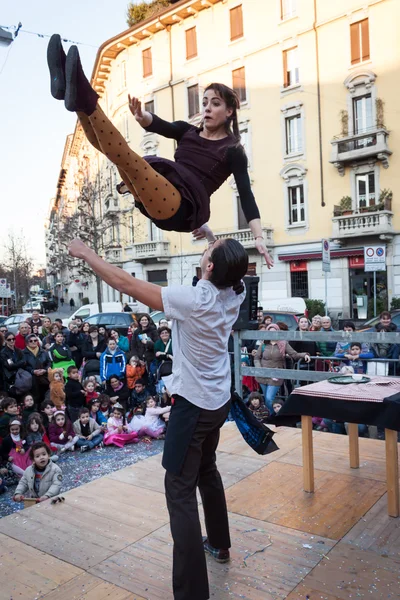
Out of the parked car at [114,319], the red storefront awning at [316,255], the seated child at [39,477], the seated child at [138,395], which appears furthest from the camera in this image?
the red storefront awning at [316,255]

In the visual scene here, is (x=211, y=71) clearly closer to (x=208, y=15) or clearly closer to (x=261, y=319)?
(x=208, y=15)

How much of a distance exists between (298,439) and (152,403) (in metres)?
2.73

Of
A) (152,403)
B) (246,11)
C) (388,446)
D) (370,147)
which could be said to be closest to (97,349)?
(152,403)

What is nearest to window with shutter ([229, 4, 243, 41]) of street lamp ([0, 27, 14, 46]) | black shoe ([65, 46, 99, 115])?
street lamp ([0, 27, 14, 46])

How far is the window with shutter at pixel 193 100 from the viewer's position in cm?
2310

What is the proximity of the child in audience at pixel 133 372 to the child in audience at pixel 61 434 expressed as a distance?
1.54m

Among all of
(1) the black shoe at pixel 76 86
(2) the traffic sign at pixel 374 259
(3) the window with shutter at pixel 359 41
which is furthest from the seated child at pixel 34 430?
(3) the window with shutter at pixel 359 41

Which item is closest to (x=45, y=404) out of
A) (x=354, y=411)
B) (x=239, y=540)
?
(x=239, y=540)

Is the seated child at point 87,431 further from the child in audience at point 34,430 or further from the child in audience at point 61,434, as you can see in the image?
the child in audience at point 34,430

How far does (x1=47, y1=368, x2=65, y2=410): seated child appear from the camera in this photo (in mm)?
7014

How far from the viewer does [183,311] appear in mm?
2182

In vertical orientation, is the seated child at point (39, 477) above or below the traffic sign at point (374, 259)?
below

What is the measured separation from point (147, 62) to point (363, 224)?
1305cm

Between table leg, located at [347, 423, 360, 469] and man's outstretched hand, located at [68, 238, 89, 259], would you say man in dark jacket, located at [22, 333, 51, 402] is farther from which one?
man's outstretched hand, located at [68, 238, 89, 259]
